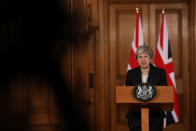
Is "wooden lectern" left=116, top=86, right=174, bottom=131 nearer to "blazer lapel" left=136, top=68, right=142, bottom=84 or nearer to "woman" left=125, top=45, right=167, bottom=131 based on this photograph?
"woman" left=125, top=45, right=167, bottom=131

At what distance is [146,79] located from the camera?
2.87m

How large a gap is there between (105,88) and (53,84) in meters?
4.18

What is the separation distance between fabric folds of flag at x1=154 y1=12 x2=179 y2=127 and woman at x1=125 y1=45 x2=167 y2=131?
1112mm

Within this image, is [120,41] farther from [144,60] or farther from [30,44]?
[30,44]

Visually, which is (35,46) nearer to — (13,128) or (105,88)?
(13,128)

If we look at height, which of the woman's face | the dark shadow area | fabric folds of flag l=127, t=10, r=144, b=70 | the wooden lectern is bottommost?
the wooden lectern

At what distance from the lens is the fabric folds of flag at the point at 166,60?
12.9 ft

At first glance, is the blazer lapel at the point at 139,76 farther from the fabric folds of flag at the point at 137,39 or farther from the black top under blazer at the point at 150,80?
the fabric folds of flag at the point at 137,39

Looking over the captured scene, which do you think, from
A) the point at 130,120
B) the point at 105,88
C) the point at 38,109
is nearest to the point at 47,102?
the point at 38,109

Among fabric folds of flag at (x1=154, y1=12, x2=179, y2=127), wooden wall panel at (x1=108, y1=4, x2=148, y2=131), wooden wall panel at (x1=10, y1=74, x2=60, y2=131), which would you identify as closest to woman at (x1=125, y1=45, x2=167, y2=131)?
fabric folds of flag at (x1=154, y1=12, x2=179, y2=127)

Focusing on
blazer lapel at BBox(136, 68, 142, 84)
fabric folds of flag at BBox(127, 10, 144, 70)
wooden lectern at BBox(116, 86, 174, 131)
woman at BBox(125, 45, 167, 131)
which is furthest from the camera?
fabric folds of flag at BBox(127, 10, 144, 70)

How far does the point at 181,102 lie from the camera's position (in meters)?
4.37

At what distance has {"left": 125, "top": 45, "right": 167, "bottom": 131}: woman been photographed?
2.69 meters

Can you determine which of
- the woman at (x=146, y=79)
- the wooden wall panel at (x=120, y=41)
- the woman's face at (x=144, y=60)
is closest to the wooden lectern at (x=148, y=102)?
the woman at (x=146, y=79)
